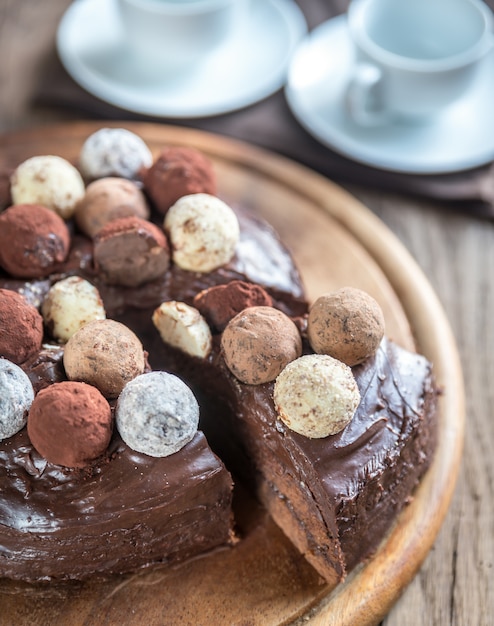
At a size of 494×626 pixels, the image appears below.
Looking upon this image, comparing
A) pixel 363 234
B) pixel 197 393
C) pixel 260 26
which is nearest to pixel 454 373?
pixel 363 234

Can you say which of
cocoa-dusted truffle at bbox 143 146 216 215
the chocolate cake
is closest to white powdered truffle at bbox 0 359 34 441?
the chocolate cake

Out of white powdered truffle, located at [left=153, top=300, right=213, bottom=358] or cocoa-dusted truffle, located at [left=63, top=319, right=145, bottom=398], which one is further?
white powdered truffle, located at [left=153, top=300, right=213, bottom=358]

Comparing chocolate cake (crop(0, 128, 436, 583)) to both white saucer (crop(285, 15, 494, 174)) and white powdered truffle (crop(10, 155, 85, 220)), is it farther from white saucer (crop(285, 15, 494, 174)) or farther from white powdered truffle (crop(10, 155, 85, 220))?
white saucer (crop(285, 15, 494, 174))

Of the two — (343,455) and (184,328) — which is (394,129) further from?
(343,455)

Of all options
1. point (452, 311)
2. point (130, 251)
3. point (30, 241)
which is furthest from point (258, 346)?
point (452, 311)

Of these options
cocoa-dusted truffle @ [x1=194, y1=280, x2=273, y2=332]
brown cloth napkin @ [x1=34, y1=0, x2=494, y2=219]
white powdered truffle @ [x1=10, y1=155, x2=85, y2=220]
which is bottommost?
brown cloth napkin @ [x1=34, y1=0, x2=494, y2=219]

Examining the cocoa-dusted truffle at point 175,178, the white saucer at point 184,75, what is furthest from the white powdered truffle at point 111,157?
the white saucer at point 184,75
